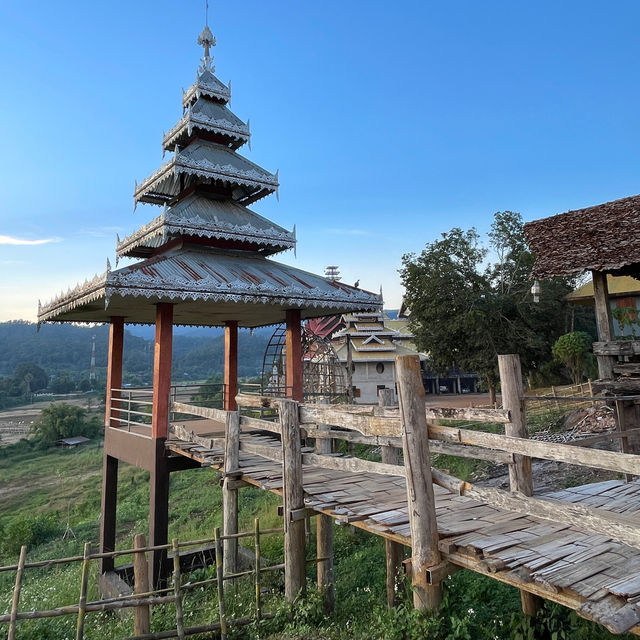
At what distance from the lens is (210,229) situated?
1190cm

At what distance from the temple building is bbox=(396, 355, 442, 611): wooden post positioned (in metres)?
6.10

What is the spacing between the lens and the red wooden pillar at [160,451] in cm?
1006

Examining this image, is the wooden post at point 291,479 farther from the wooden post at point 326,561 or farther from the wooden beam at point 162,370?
the wooden beam at point 162,370

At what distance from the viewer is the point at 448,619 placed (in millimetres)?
5047

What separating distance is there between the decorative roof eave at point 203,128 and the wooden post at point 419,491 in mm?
11356

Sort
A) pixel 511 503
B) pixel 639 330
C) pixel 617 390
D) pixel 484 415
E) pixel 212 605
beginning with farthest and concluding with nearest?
pixel 639 330 < pixel 617 390 < pixel 212 605 < pixel 484 415 < pixel 511 503

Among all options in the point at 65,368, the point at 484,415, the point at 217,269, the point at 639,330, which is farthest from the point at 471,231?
the point at 65,368

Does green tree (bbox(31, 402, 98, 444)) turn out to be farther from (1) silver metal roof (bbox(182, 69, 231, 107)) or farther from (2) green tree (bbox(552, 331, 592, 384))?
(2) green tree (bbox(552, 331, 592, 384))

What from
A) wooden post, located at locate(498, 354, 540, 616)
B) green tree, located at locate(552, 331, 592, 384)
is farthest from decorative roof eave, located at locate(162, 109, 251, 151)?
green tree, located at locate(552, 331, 592, 384)

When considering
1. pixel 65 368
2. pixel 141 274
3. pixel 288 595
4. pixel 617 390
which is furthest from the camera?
pixel 65 368

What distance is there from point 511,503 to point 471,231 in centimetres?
2465

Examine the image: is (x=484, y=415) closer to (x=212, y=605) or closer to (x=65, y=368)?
(x=212, y=605)

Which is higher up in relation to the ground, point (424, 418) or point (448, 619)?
point (424, 418)

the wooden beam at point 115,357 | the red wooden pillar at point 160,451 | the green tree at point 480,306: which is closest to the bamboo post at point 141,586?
the red wooden pillar at point 160,451
